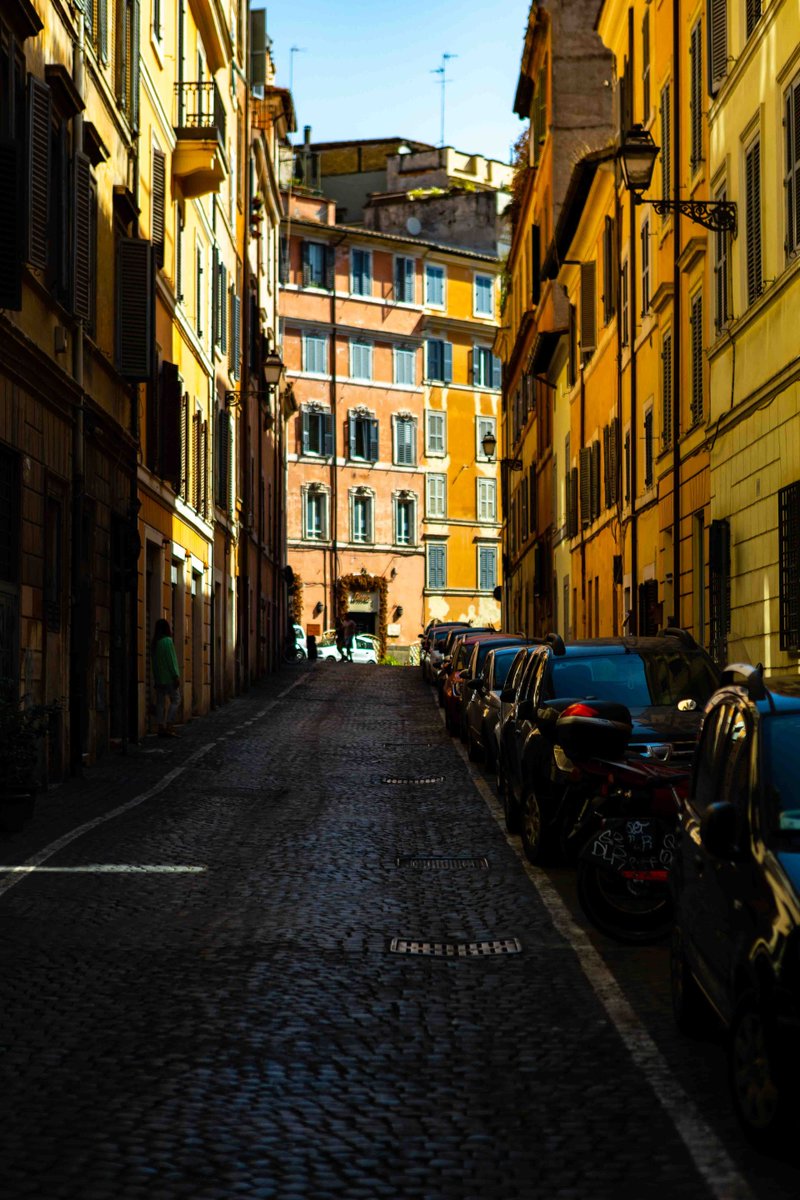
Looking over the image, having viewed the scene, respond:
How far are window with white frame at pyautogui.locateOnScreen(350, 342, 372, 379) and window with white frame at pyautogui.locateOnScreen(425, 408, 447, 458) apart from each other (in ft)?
13.4

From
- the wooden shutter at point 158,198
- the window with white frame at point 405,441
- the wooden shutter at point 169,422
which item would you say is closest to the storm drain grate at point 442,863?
the wooden shutter at point 169,422

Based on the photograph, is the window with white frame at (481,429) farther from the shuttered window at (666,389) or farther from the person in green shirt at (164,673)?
the person in green shirt at (164,673)

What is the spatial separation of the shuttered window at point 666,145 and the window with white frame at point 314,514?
161ft

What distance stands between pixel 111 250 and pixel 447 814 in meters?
10.7

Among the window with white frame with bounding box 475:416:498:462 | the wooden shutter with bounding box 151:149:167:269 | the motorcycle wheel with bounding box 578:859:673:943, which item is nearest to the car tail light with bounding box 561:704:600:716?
the motorcycle wheel with bounding box 578:859:673:943

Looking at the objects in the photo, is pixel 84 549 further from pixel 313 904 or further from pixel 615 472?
pixel 615 472

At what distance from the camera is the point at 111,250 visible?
79.7 ft

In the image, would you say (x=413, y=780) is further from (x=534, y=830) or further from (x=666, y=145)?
(x=666, y=145)

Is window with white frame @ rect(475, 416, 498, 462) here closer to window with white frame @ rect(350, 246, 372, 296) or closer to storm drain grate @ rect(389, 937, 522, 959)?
window with white frame @ rect(350, 246, 372, 296)

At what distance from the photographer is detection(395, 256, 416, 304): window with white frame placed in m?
78.9

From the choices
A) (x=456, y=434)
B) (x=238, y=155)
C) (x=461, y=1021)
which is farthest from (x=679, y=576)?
(x=456, y=434)

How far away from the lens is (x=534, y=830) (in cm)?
1333

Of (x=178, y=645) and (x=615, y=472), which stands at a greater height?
(x=615, y=472)

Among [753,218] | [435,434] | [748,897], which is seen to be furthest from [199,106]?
[435,434]
